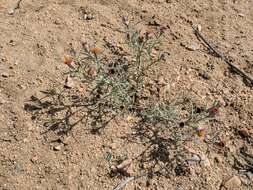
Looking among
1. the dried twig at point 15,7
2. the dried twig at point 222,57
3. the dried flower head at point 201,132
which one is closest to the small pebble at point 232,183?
the dried flower head at point 201,132

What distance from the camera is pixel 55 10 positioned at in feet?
9.75

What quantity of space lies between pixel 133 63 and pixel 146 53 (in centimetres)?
10

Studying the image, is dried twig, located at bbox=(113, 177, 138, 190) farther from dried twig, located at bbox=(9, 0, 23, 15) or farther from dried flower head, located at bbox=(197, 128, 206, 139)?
dried twig, located at bbox=(9, 0, 23, 15)

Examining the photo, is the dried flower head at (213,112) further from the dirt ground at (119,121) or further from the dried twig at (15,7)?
the dried twig at (15,7)

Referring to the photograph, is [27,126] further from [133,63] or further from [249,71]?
[249,71]

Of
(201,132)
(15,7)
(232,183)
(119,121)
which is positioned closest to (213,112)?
(201,132)

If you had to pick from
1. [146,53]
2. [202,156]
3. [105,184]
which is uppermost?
[146,53]

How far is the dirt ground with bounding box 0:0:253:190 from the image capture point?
7.51 ft

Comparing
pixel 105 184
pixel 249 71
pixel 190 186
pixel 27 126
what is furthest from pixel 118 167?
pixel 249 71

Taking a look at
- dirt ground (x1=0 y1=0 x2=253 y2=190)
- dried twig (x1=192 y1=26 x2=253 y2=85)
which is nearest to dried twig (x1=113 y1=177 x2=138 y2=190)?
dirt ground (x1=0 y1=0 x2=253 y2=190)

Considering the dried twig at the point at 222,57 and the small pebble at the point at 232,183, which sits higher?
the dried twig at the point at 222,57

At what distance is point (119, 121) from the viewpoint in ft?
8.07

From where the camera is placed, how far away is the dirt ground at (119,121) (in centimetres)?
229

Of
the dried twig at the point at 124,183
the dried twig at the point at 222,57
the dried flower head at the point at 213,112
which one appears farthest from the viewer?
the dried twig at the point at 222,57
